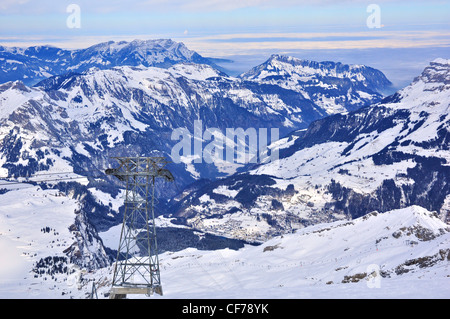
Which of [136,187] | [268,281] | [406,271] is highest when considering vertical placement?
[136,187]

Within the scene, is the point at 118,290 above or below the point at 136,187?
below
